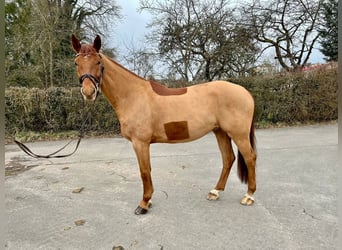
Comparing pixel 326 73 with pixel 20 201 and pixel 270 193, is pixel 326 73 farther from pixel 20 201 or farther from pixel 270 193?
pixel 20 201

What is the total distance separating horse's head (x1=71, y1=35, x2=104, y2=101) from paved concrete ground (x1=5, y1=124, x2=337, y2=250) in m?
1.19

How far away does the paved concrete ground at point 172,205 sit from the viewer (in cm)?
182

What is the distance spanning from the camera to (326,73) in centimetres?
699

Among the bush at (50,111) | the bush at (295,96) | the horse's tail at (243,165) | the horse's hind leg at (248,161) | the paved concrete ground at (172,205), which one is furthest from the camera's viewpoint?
the bush at (295,96)

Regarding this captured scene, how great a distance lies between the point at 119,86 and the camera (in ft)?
7.32

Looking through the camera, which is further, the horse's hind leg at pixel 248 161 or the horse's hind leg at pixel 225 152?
the horse's hind leg at pixel 225 152

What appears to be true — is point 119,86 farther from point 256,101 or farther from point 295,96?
point 295,96

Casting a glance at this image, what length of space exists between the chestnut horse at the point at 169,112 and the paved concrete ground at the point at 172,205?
0.30 metres

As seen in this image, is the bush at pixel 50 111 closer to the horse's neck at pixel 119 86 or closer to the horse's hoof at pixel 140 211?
the horse's neck at pixel 119 86

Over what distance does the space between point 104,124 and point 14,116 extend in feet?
8.01

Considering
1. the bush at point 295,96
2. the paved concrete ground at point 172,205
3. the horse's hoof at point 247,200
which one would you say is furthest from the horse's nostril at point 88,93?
the bush at point 295,96

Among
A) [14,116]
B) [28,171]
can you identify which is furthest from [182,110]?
[14,116]

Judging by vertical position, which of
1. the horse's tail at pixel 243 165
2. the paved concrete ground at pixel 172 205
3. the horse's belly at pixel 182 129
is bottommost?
the paved concrete ground at pixel 172 205

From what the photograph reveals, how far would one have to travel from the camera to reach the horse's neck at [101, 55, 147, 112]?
7.19 feet
